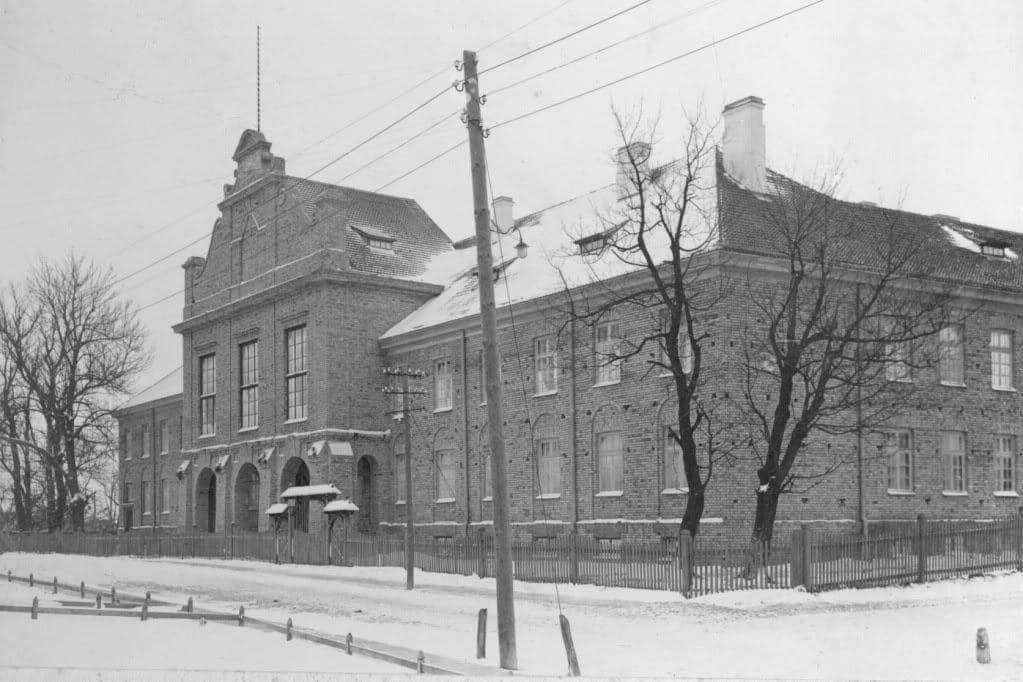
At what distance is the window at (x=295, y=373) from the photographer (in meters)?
46.2

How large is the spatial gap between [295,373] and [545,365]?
1270 centimetres

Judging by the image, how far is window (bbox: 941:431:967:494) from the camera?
119 feet

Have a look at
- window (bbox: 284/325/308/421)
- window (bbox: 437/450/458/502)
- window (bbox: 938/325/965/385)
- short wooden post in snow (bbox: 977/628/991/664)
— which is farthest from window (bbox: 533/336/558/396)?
short wooden post in snow (bbox: 977/628/991/664)

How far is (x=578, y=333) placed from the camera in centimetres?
3622

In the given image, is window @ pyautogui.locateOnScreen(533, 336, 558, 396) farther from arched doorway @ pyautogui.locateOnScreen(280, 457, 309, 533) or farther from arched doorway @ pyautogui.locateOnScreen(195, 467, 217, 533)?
arched doorway @ pyautogui.locateOnScreen(195, 467, 217, 533)

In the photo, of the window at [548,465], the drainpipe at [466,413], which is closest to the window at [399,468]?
the drainpipe at [466,413]

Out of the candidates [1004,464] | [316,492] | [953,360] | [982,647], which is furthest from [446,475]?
[982,647]

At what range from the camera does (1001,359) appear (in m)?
37.7

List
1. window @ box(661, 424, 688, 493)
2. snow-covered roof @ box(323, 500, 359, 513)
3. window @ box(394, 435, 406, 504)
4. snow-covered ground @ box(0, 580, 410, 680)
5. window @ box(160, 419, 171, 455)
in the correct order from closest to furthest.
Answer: snow-covered ground @ box(0, 580, 410, 680) < window @ box(661, 424, 688, 493) < snow-covered roof @ box(323, 500, 359, 513) < window @ box(394, 435, 406, 504) < window @ box(160, 419, 171, 455)

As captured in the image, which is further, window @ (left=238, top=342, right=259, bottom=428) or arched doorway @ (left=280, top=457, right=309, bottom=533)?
window @ (left=238, top=342, right=259, bottom=428)

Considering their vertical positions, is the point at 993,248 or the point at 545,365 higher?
the point at 993,248

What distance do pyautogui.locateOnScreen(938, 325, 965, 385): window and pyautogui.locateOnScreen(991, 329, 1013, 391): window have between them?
1455 millimetres

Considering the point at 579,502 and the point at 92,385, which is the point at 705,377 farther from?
the point at 92,385

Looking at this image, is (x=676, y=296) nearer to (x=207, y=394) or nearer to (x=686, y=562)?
(x=686, y=562)
